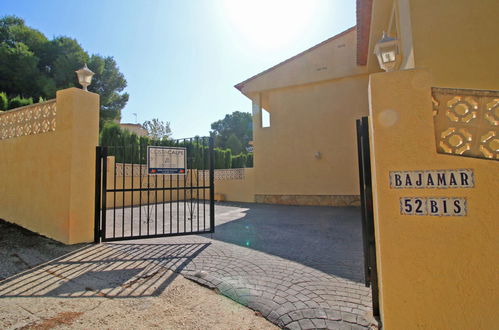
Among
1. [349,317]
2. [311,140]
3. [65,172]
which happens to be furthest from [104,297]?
[311,140]

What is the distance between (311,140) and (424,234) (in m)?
8.56

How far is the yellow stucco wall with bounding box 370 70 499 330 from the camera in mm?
1688

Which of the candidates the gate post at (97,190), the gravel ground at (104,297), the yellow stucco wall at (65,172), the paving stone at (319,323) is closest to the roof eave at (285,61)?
the yellow stucco wall at (65,172)

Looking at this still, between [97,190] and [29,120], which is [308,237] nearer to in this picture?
[97,190]

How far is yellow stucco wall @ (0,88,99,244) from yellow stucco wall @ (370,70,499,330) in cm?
479

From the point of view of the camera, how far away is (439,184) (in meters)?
1.82

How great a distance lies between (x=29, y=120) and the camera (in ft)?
17.4

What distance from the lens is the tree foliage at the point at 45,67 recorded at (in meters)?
18.0

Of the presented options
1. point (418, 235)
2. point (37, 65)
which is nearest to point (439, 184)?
point (418, 235)

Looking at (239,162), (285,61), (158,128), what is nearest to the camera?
(285,61)

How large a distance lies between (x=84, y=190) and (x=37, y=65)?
21665 mm

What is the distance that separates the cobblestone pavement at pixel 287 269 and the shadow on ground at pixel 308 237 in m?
0.01

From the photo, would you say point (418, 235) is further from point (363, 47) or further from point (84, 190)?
point (363, 47)

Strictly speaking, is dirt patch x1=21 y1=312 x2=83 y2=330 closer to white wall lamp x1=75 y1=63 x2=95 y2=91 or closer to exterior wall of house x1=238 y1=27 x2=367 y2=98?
white wall lamp x1=75 y1=63 x2=95 y2=91
